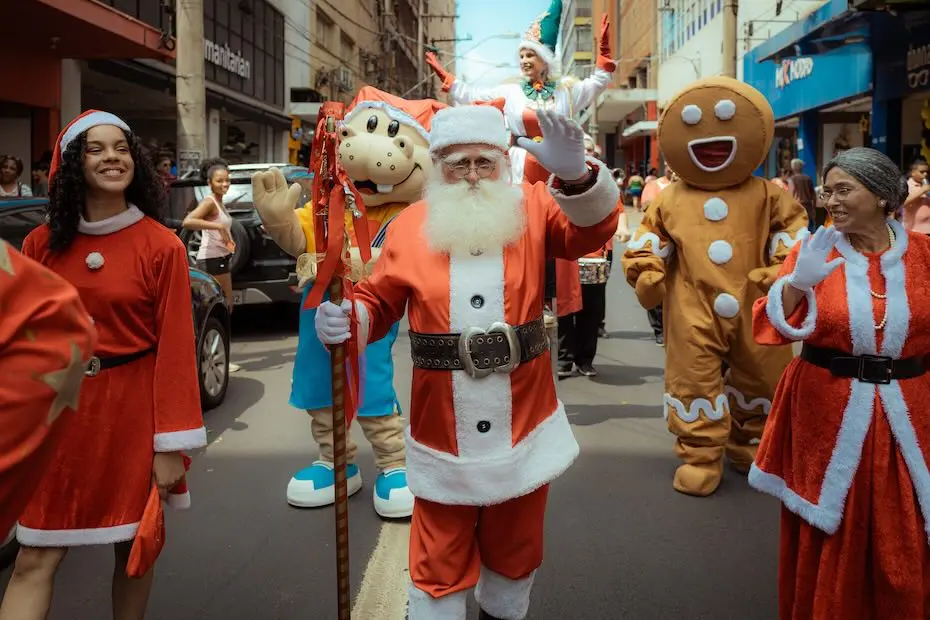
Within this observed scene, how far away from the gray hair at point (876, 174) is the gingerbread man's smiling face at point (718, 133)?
1634mm

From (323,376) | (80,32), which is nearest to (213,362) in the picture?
(323,376)

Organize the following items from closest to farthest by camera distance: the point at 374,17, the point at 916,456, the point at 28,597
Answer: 1. the point at 28,597
2. the point at 916,456
3. the point at 374,17

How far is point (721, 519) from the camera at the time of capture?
4.44 m

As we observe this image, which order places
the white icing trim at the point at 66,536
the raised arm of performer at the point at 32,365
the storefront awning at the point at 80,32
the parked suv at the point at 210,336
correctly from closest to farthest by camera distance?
the raised arm of performer at the point at 32,365 → the white icing trim at the point at 66,536 → the parked suv at the point at 210,336 → the storefront awning at the point at 80,32

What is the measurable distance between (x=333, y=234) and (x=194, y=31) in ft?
32.3

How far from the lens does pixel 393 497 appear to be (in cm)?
442

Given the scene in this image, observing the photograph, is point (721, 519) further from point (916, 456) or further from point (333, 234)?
point (333, 234)

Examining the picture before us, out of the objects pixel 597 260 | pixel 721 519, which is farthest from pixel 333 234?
pixel 597 260

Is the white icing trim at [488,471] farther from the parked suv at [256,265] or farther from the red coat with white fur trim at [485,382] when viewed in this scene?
the parked suv at [256,265]

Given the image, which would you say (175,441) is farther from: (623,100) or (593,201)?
(623,100)

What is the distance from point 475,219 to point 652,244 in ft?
7.13

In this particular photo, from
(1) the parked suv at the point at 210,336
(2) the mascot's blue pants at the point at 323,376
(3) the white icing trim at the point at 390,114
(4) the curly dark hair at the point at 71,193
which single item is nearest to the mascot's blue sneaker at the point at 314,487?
(2) the mascot's blue pants at the point at 323,376

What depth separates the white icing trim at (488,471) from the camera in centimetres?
272

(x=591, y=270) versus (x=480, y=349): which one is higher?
(x=591, y=270)
